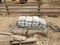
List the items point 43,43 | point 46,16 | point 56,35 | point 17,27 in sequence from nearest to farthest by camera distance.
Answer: point 43,43 → point 56,35 → point 17,27 → point 46,16

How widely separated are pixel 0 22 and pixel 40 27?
2.06 meters

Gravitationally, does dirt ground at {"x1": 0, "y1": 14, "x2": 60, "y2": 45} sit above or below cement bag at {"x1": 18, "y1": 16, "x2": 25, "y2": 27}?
below

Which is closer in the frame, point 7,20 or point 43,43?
point 43,43

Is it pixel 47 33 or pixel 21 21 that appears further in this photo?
pixel 21 21

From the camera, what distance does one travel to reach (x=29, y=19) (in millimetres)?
9352

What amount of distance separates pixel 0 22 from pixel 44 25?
7.25 ft

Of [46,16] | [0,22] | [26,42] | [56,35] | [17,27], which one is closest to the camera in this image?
[26,42]

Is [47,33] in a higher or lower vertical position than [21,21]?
lower

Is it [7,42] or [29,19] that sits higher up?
[29,19]

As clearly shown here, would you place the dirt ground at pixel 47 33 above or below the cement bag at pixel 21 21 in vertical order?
below

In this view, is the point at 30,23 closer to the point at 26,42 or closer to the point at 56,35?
the point at 56,35

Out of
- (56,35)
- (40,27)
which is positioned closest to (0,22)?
(40,27)

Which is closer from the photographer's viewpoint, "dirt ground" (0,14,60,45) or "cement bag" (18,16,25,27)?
"dirt ground" (0,14,60,45)

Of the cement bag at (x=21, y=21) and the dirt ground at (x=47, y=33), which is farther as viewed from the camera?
the cement bag at (x=21, y=21)
